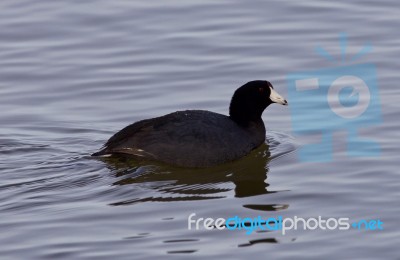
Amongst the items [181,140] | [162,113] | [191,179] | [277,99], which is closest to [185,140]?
[181,140]

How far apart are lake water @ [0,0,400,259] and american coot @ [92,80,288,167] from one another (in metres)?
0.13

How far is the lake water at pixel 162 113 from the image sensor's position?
361 inches

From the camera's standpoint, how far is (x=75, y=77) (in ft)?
46.8

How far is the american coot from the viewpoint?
11297mm

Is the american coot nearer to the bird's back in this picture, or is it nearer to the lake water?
the bird's back

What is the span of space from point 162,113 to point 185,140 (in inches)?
62.7

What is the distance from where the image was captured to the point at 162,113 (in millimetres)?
12891

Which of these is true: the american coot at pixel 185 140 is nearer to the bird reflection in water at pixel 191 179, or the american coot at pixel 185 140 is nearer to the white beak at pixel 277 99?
the bird reflection in water at pixel 191 179

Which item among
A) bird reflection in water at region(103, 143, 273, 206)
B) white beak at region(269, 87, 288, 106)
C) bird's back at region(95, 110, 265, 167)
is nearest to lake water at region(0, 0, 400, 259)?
bird reflection in water at region(103, 143, 273, 206)

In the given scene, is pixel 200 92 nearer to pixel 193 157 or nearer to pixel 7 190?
pixel 193 157

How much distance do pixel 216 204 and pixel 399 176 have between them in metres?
1.82

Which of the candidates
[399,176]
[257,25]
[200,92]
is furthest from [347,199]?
[257,25]

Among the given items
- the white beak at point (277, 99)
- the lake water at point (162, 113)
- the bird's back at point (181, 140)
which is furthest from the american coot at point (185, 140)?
the white beak at point (277, 99)

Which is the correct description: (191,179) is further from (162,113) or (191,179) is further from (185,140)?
(162,113)
